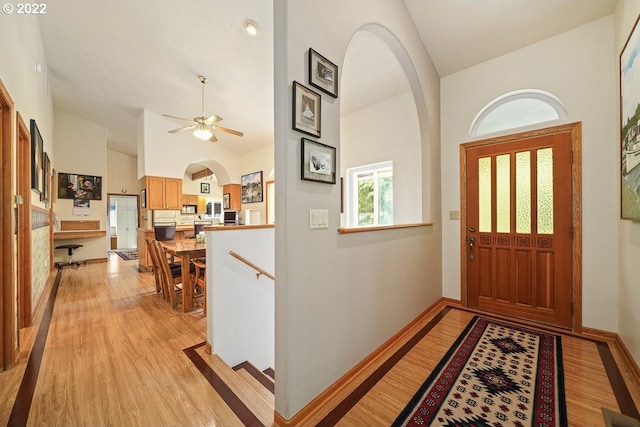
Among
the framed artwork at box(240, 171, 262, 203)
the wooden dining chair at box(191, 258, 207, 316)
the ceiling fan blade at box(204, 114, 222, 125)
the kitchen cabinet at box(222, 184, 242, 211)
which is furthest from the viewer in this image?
the kitchen cabinet at box(222, 184, 242, 211)

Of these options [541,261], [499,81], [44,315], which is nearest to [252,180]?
[44,315]

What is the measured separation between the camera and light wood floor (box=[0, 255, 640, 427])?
4.93 ft

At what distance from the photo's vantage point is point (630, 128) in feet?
5.99

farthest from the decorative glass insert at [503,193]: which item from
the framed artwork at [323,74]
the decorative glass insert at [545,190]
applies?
the framed artwork at [323,74]

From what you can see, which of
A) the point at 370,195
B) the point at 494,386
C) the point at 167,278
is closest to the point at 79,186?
the point at 167,278

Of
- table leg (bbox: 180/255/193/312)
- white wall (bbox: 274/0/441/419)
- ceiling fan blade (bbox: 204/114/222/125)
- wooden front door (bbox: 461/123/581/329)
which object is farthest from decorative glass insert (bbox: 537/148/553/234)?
ceiling fan blade (bbox: 204/114/222/125)

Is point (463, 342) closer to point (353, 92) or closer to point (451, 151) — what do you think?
point (451, 151)

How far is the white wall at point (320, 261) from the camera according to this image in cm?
139

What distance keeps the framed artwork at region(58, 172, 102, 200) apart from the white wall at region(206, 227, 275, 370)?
265 inches

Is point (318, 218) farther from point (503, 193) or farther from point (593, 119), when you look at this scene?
point (593, 119)

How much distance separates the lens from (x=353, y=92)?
4.23m

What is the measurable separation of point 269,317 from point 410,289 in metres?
1.64

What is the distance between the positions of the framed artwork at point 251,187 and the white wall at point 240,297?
4.70 m

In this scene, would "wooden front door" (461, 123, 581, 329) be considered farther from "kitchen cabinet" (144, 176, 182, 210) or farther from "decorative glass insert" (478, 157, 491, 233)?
"kitchen cabinet" (144, 176, 182, 210)
